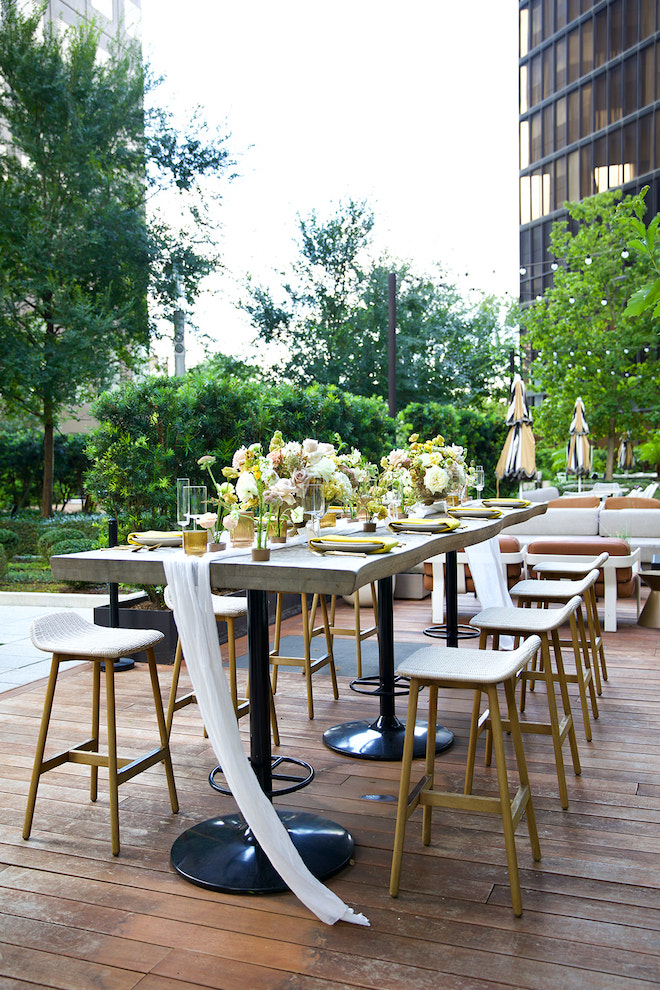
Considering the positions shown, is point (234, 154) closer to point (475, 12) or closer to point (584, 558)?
point (475, 12)

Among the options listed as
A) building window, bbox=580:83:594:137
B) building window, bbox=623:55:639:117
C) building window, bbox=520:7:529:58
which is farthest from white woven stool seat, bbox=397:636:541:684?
building window, bbox=520:7:529:58

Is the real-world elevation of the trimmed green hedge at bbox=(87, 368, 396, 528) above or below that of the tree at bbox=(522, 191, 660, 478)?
below

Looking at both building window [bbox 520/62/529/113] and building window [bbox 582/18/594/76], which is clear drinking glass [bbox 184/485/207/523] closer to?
building window [bbox 582/18/594/76]

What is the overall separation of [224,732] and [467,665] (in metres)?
0.76

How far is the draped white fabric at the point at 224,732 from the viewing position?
7.71 ft

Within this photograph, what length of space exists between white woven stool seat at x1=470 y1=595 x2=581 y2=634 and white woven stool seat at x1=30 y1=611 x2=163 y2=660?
4.35 ft

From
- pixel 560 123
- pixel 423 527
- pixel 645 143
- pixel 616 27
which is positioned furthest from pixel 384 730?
pixel 560 123

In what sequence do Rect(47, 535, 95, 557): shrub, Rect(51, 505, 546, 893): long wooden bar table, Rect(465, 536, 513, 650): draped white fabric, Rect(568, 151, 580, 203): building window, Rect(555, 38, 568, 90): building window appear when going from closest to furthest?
1. Rect(51, 505, 546, 893): long wooden bar table
2. Rect(465, 536, 513, 650): draped white fabric
3. Rect(47, 535, 95, 557): shrub
4. Rect(555, 38, 568, 90): building window
5. Rect(568, 151, 580, 203): building window

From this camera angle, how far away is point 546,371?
19719 mm

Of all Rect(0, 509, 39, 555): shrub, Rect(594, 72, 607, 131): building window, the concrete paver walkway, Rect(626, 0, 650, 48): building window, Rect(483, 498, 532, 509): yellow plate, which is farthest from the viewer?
Rect(594, 72, 607, 131): building window

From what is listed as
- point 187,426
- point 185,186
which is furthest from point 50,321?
point 187,426

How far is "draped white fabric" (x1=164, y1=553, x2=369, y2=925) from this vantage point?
2350 mm

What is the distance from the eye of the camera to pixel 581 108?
32.3m

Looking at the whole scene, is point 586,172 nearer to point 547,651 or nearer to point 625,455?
point 625,455
